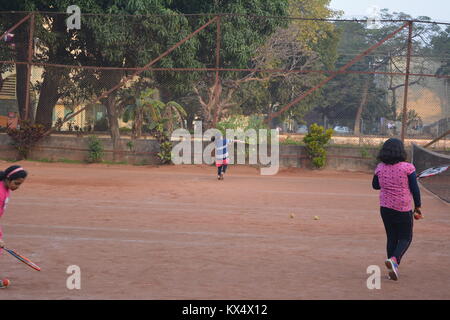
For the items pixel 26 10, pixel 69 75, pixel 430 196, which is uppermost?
pixel 26 10

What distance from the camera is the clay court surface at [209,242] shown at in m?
6.83

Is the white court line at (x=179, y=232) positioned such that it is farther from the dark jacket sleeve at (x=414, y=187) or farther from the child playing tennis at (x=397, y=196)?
the dark jacket sleeve at (x=414, y=187)

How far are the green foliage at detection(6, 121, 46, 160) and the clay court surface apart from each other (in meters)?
4.91

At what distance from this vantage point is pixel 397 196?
24.8 feet

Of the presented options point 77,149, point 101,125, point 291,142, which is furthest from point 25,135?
point 291,142

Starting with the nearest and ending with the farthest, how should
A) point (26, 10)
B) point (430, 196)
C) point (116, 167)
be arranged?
point (430, 196)
point (116, 167)
point (26, 10)

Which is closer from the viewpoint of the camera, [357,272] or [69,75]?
[357,272]

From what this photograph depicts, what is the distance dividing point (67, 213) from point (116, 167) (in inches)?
401

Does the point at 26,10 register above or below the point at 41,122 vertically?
above

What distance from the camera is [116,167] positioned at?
73.3 ft

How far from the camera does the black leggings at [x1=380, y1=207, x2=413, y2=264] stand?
24.5 ft

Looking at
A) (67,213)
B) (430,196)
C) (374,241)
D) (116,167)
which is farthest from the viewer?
(116,167)
